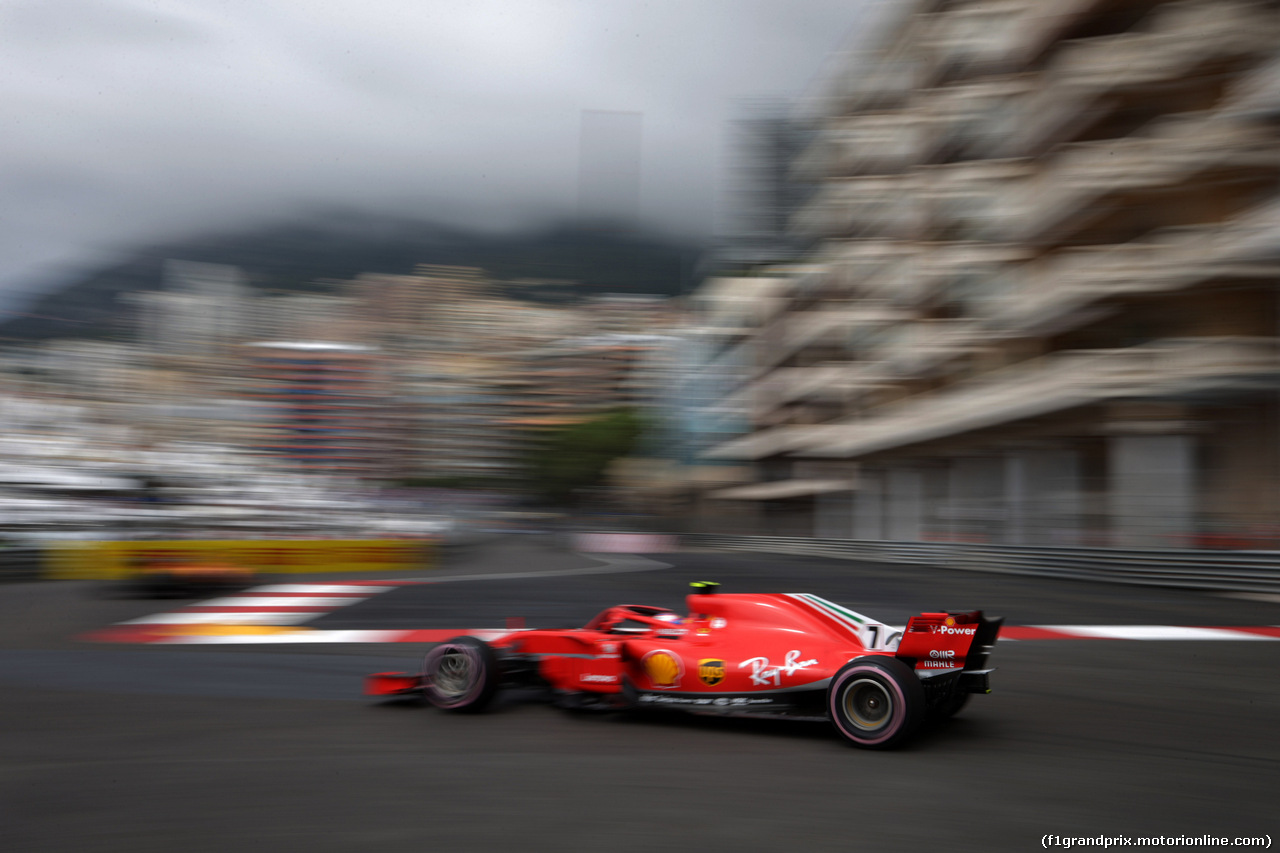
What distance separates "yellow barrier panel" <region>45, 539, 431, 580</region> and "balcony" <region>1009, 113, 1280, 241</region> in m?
14.1

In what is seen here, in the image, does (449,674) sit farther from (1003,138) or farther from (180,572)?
(1003,138)

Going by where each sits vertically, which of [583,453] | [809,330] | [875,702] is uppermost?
[809,330]

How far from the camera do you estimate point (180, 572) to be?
13.4 m

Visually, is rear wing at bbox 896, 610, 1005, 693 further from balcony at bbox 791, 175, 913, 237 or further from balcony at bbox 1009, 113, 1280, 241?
balcony at bbox 791, 175, 913, 237

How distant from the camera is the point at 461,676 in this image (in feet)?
19.0

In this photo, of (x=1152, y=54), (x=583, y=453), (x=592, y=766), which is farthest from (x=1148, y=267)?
(x=583, y=453)

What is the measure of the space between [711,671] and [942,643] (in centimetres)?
114

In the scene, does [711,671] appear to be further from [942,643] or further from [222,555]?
[222,555]

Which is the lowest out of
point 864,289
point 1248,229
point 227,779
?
point 227,779

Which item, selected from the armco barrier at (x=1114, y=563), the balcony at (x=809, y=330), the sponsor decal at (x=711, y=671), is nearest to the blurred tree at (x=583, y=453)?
the balcony at (x=809, y=330)

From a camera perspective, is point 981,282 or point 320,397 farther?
point 320,397

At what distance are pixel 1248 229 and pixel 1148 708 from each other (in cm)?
1251

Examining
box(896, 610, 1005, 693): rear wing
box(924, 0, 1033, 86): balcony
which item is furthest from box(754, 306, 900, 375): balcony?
box(896, 610, 1005, 693): rear wing

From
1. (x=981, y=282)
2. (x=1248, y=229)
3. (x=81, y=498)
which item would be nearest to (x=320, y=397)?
(x=81, y=498)
